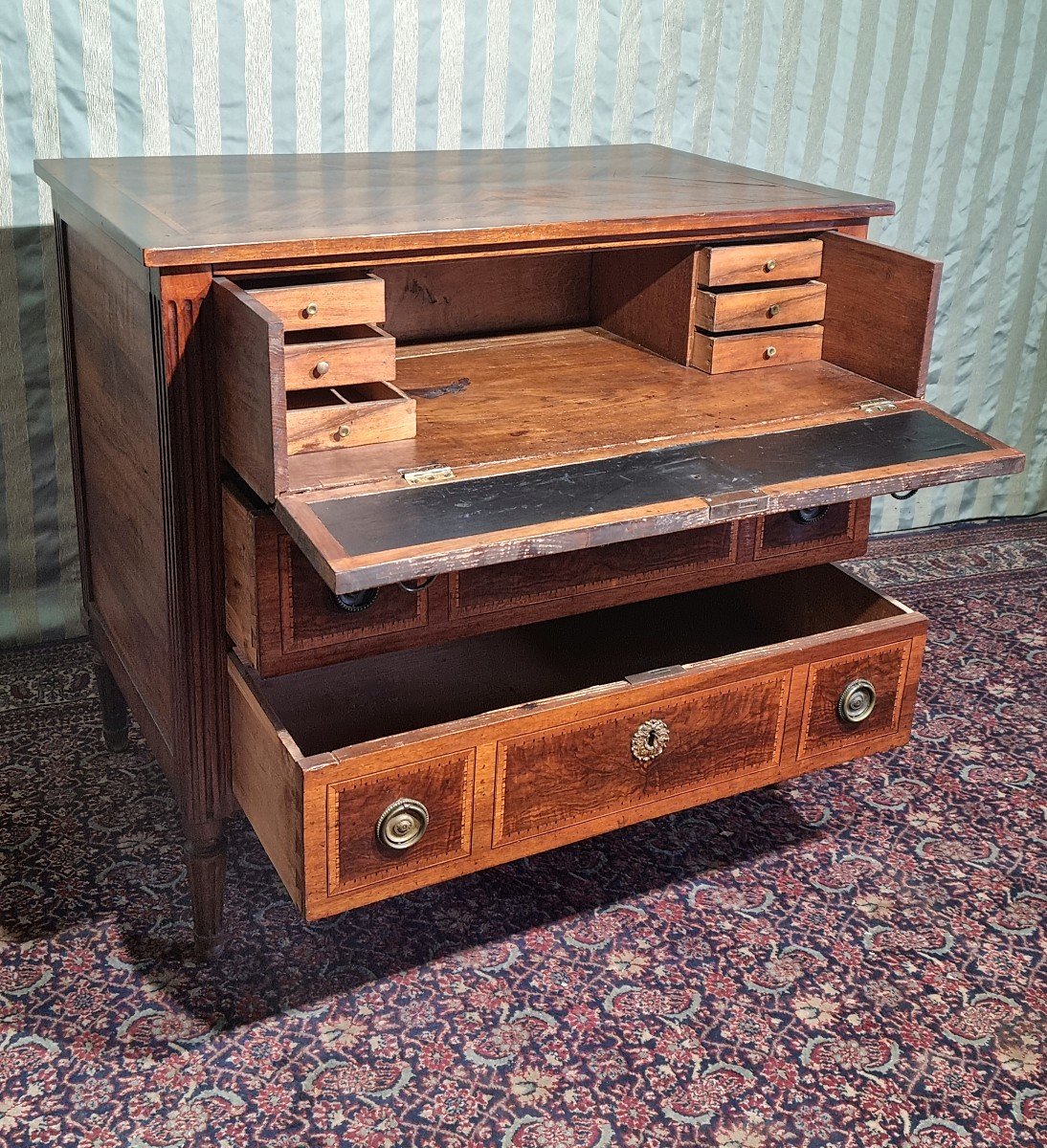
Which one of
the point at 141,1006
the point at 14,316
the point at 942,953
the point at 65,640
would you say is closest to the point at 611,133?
the point at 14,316

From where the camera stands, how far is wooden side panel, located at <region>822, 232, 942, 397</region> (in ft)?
5.69

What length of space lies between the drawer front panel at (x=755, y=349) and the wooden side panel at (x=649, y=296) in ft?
0.09

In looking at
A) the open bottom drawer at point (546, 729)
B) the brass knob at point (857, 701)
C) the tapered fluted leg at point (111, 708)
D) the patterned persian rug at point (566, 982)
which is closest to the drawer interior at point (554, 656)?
the open bottom drawer at point (546, 729)

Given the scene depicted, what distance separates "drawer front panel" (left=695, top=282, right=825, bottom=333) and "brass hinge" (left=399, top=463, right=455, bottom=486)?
0.52m

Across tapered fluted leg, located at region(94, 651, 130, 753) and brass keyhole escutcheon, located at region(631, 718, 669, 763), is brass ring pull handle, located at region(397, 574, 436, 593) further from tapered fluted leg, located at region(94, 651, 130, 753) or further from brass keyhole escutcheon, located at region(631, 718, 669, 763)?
tapered fluted leg, located at region(94, 651, 130, 753)

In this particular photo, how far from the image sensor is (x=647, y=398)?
5.76 ft

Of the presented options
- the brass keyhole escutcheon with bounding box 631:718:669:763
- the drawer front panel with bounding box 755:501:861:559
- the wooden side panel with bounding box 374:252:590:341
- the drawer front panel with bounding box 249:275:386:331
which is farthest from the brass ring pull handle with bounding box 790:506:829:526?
the drawer front panel with bounding box 249:275:386:331

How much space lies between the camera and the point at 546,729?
153cm

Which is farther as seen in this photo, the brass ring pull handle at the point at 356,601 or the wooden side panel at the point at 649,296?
the wooden side panel at the point at 649,296

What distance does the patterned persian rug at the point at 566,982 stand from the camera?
1525 millimetres

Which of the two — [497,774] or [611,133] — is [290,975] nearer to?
[497,774]

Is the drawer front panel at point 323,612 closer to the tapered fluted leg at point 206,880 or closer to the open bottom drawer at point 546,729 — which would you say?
the open bottom drawer at point 546,729

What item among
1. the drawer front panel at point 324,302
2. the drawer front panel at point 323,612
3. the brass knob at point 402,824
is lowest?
the brass knob at point 402,824

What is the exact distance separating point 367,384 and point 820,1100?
0.96 m
